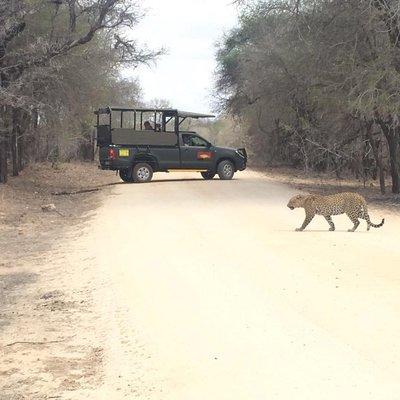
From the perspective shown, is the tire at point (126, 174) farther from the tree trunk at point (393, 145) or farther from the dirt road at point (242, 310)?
the dirt road at point (242, 310)

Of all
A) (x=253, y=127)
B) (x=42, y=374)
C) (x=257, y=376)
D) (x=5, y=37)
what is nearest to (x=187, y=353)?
(x=257, y=376)

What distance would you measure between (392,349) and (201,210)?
10.5 m

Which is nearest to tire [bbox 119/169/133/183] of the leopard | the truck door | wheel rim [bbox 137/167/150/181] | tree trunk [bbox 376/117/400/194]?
wheel rim [bbox 137/167/150/181]

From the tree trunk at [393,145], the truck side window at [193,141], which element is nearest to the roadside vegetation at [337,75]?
the tree trunk at [393,145]

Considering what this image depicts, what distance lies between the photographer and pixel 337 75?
1981 centimetres

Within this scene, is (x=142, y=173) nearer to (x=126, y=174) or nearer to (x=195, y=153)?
(x=126, y=174)

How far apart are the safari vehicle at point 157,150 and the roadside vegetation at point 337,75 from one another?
407 cm

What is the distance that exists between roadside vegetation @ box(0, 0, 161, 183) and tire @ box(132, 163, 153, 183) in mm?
3495

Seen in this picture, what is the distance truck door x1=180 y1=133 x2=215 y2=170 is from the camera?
80.1ft

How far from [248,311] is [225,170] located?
19.1m

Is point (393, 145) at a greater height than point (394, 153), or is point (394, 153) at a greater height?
point (393, 145)

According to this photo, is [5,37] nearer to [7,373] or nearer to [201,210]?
[201,210]

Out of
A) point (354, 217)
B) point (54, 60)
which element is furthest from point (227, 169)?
point (354, 217)

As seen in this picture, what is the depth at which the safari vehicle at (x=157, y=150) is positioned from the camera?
76.2 ft
